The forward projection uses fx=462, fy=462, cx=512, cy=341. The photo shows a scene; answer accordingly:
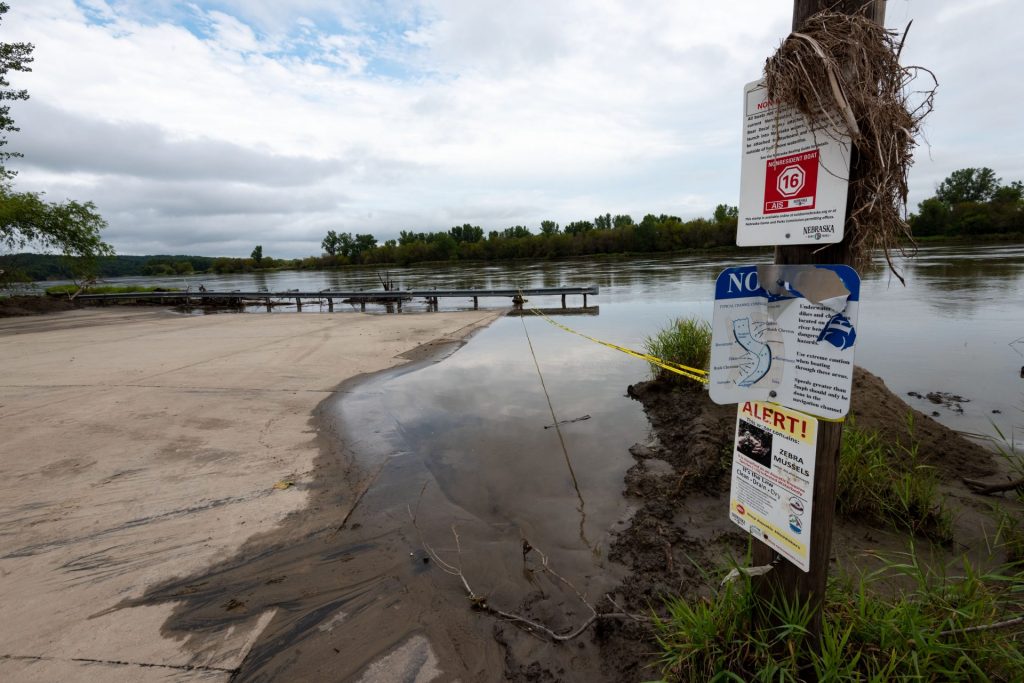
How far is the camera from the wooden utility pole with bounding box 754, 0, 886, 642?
5.09 ft

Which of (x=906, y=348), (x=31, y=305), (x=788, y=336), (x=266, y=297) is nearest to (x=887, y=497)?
(x=788, y=336)

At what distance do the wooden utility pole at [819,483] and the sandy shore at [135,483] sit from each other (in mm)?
2687

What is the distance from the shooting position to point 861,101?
4.83 feet

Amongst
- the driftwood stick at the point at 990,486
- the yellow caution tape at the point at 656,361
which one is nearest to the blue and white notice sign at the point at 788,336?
the yellow caution tape at the point at 656,361

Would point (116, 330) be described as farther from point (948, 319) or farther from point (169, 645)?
point (948, 319)

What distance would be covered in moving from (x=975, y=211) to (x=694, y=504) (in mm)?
78570

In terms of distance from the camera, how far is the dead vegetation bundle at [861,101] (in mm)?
1471

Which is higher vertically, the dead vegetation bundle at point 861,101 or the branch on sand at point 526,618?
the dead vegetation bundle at point 861,101

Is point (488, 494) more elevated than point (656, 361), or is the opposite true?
point (656, 361)

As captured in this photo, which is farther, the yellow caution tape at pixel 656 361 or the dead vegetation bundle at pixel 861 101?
the yellow caution tape at pixel 656 361

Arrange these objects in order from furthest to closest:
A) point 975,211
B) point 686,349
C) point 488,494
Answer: point 975,211, point 686,349, point 488,494

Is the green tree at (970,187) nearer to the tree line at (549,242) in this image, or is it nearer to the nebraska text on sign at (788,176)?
the tree line at (549,242)

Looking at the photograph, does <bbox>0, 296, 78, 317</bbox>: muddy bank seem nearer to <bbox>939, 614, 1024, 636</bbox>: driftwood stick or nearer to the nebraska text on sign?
the nebraska text on sign

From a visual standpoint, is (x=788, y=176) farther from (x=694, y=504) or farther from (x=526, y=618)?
(x=694, y=504)
